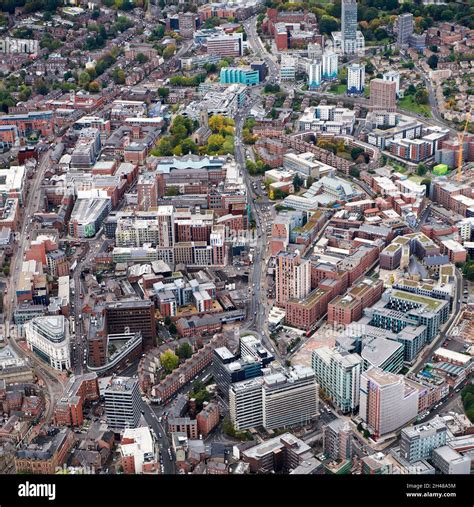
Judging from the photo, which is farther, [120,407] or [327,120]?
[327,120]

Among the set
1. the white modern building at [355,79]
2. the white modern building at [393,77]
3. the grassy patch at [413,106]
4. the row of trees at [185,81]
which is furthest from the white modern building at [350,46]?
the row of trees at [185,81]

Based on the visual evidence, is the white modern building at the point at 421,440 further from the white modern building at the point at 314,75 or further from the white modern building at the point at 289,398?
the white modern building at the point at 314,75

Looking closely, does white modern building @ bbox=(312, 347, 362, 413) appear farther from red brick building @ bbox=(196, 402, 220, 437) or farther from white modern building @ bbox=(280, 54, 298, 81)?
white modern building @ bbox=(280, 54, 298, 81)


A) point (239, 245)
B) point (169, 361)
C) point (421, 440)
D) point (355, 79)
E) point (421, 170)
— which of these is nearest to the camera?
point (421, 440)

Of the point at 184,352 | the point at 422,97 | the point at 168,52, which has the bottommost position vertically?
the point at 184,352

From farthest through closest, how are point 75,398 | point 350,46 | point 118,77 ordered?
point 350,46
point 118,77
point 75,398

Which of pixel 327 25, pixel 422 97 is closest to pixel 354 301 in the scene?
pixel 422 97

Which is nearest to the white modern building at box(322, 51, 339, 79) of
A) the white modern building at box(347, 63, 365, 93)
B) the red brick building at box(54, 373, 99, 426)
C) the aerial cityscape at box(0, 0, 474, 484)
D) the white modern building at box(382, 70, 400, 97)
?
the aerial cityscape at box(0, 0, 474, 484)

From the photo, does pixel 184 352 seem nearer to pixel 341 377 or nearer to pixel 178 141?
pixel 341 377

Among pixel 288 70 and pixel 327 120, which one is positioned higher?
pixel 288 70
